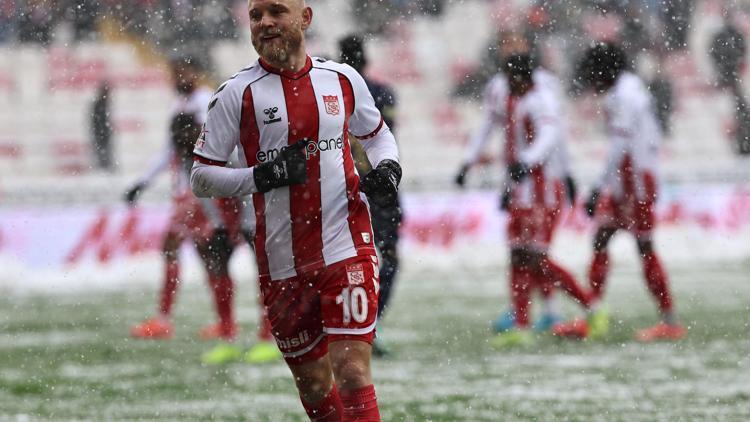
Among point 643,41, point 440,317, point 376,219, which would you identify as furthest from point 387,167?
point 643,41

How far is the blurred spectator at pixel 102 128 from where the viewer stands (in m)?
18.4

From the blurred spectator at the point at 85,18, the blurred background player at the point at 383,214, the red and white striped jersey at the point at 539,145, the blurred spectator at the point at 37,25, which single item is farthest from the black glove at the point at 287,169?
the blurred spectator at the point at 85,18

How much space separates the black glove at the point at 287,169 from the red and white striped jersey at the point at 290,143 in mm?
168

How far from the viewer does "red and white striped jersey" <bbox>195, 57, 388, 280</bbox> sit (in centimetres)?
451

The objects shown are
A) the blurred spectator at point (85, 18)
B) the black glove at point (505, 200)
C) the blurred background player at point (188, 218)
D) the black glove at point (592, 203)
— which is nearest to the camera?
the black glove at point (592, 203)

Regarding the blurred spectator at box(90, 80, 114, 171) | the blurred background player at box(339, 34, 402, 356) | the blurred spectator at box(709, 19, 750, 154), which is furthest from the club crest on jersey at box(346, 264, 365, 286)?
the blurred spectator at box(709, 19, 750, 154)

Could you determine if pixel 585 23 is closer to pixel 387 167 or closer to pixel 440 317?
pixel 440 317

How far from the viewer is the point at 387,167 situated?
4.51m

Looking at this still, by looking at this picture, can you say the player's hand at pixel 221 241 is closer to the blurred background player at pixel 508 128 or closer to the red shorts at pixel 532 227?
the blurred background player at pixel 508 128

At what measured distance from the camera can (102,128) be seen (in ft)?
63.2

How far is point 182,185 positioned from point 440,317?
2561 mm

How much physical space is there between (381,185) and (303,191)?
268 millimetres

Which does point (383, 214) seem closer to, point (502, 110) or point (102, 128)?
point (502, 110)

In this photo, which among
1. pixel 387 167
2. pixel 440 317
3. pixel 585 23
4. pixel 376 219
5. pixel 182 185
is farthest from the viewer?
pixel 585 23
